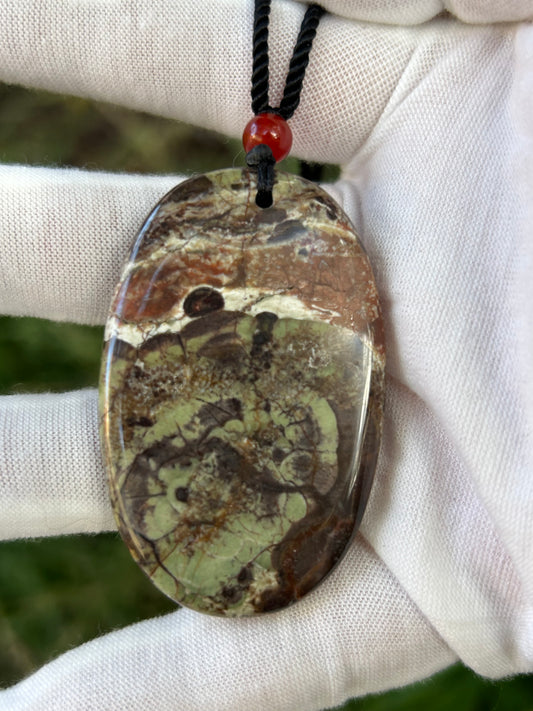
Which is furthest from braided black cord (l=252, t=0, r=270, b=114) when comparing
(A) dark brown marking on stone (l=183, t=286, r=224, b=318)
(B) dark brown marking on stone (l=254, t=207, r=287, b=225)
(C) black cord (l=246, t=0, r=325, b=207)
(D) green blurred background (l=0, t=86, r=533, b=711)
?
(D) green blurred background (l=0, t=86, r=533, b=711)

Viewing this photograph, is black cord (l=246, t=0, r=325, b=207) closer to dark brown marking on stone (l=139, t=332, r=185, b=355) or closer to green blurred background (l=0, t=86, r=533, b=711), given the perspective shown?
dark brown marking on stone (l=139, t=332, r=185, b=355)

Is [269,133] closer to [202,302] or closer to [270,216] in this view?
[270,216]

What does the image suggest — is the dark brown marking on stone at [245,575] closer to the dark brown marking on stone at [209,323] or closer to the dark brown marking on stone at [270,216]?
the dark brown marking on stone at [209,323]

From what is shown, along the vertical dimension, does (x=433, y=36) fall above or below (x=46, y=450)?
above

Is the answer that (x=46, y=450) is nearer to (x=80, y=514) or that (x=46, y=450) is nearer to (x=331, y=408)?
(x=80, y=514)

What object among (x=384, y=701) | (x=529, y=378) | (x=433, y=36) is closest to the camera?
(x=529, y=378)

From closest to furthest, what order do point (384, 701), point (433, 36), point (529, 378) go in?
point (529, 378) < point (433, 36) < point (384, 701)

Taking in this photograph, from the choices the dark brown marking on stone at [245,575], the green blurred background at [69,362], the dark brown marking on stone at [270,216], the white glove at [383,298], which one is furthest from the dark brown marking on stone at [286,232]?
the green blurred background at [69,362]

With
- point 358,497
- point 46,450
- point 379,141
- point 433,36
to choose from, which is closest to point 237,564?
point 358,497
